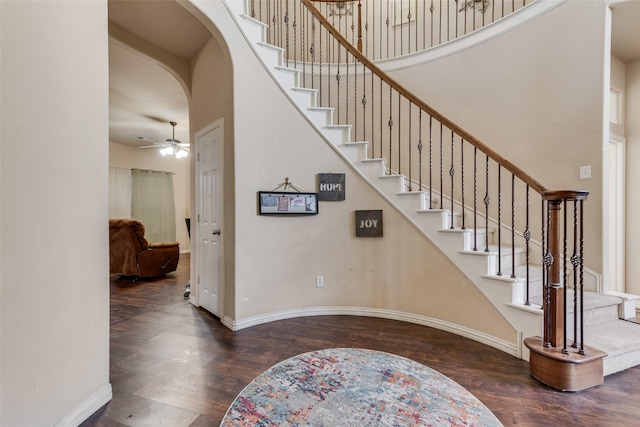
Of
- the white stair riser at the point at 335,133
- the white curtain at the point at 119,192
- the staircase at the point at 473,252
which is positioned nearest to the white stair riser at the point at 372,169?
the staircase at the point at 473,252

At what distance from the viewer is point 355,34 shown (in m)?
4.54

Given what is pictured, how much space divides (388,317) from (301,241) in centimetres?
119

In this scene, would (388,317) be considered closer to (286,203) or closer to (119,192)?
(286,203)

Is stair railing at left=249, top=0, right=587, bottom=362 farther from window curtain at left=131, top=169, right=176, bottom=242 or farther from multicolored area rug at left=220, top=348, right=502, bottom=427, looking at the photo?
window curtain at left=131, top=169, right=176, bottom=242

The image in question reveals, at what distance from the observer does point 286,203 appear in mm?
2861

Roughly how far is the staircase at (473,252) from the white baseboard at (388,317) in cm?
13

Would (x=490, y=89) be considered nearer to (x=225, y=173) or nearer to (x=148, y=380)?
(x=225, y=173)

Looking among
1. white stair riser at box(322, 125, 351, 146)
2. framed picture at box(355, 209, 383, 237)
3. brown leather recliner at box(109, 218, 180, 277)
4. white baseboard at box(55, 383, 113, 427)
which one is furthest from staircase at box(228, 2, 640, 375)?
brown leather recliner at box(109, 218, 180, 277)

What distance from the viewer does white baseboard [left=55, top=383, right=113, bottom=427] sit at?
1394mm

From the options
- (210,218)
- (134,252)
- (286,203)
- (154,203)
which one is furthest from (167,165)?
Answer: (286,203)

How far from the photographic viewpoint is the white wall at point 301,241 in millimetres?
2684

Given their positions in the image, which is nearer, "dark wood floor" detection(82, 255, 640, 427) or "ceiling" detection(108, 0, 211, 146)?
"dark wood floor" detection(82, 255, 640, 427)

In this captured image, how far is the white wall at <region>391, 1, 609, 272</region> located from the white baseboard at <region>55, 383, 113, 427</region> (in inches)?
155

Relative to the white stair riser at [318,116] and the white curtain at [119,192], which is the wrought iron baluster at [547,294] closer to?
the white stair riser at [318,116]
